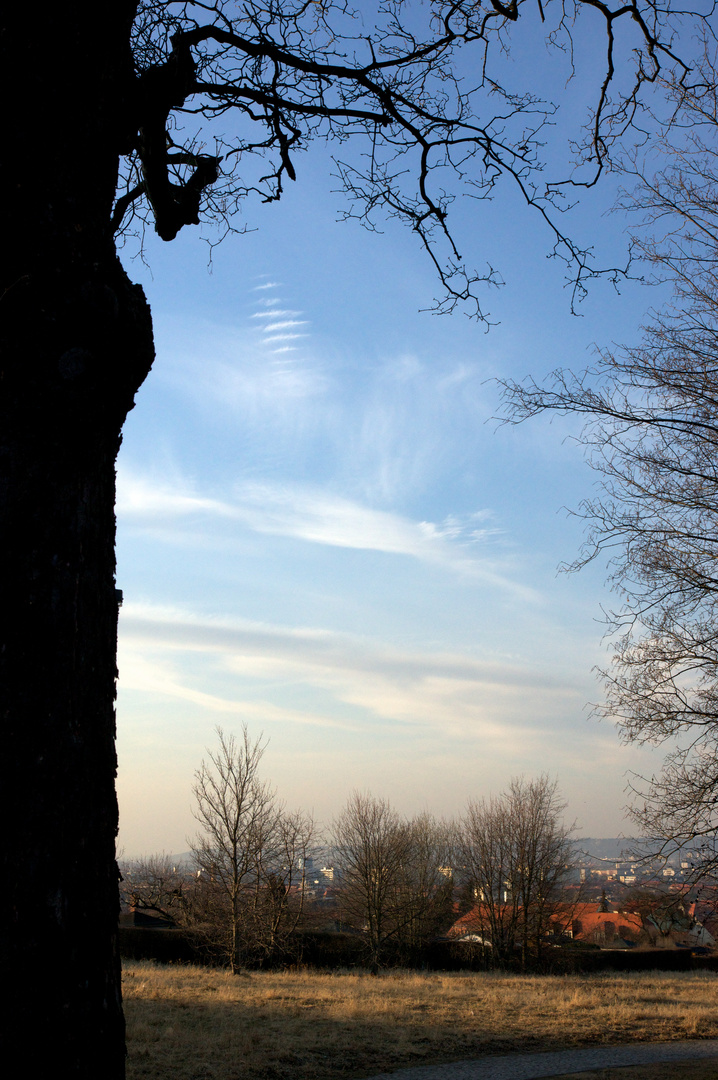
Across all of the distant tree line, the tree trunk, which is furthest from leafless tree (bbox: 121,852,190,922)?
the tree trunk

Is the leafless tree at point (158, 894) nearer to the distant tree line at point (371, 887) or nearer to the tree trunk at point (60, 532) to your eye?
the distant tree line at point (371, 887)

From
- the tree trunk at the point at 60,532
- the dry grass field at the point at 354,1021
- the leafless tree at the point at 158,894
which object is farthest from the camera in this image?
the leafless tree at the point at 158,894

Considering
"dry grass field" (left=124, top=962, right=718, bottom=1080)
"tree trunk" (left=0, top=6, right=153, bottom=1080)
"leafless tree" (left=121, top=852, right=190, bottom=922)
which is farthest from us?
"leafless tree" (left=121, top=852, right=190, bottom=922)

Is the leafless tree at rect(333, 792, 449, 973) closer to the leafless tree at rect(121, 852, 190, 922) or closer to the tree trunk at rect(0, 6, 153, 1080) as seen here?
the leafless tree at rect(121, 852, 190, 922)

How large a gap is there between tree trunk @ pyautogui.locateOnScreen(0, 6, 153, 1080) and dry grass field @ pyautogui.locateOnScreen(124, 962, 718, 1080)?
9719 millimetres

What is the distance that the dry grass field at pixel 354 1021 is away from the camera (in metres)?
11.2

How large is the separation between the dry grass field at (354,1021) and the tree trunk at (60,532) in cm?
972

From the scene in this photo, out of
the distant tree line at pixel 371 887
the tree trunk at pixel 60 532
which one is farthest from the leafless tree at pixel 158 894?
the tree trunk at pixel 60 532

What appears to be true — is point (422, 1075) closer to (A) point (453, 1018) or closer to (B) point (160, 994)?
(A) point (453, 1018)

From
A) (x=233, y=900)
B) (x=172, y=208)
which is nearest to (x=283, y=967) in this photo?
(x=233, y=900)

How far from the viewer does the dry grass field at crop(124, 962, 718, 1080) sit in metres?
11.2

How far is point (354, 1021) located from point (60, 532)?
1538 centimetres

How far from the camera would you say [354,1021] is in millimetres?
14695

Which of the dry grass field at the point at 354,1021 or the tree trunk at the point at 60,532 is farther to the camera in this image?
the dry grass field at the point at 354,1021
